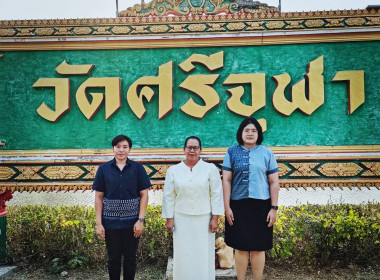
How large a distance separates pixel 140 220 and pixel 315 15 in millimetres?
2968

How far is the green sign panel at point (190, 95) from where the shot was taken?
343 centimetres

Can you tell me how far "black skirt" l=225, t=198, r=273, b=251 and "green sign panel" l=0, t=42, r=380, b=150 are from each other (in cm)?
104

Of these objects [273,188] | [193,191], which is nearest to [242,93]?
[273,188]

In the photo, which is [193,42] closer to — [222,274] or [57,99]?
[57,99]

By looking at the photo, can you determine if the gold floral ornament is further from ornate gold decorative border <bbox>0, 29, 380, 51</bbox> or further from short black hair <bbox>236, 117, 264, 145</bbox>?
short black hair <bbox>236, 117, 264, 145</bbox>

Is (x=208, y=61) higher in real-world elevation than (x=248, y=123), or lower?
higher

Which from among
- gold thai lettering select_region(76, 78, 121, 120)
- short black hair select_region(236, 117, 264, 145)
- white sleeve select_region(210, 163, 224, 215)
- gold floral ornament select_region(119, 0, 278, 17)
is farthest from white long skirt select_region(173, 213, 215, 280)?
gold floral ornament select_region(119, 0, 278, 17)

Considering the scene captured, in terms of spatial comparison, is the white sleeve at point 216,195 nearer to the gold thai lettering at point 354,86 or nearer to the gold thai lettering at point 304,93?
the gold thai lettering at point 304,93

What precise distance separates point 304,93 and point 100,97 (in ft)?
7.81

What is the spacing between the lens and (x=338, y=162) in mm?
3391

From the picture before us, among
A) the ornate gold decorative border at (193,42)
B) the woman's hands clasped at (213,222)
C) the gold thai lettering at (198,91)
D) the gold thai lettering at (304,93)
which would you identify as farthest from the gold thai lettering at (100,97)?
the gold thai lettering at (304,93)

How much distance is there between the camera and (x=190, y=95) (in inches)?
138

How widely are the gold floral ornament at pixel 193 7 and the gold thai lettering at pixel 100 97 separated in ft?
2.79

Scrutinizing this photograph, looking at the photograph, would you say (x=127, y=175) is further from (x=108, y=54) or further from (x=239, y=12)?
(x=239, y=12)
